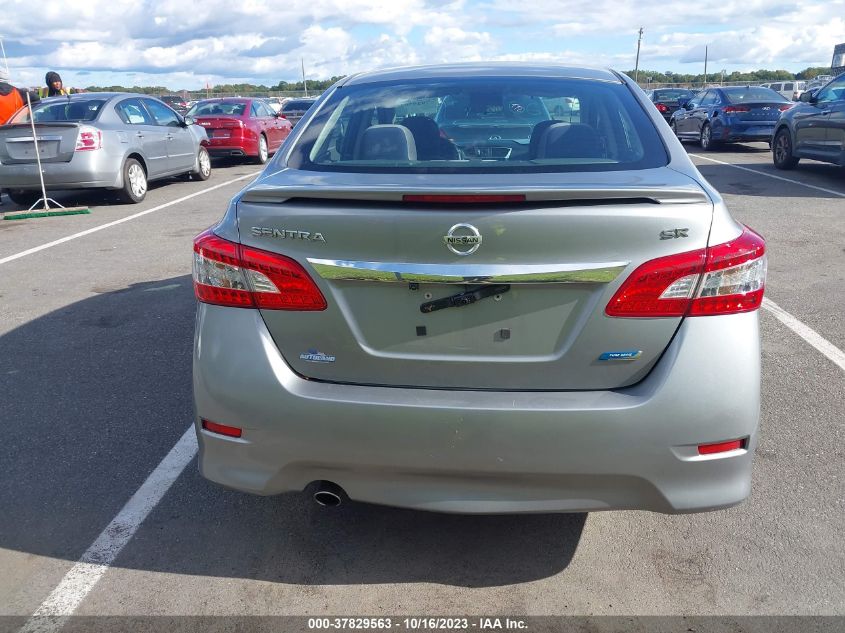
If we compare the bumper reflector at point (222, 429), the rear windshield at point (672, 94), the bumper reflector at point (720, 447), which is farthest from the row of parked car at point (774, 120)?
the bumper reflector at point (222, 429)

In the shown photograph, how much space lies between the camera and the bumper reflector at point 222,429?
254 cm

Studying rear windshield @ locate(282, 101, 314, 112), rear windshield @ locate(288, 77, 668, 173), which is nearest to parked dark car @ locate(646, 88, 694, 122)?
rear windshield @ locate(282, 101, 314, 112)

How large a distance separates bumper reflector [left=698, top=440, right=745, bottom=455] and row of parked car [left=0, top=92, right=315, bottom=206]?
895cm

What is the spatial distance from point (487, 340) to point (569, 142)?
3.25 ft

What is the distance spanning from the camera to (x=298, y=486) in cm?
258

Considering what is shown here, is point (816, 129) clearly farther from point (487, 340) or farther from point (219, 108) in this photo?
point (487, 340)

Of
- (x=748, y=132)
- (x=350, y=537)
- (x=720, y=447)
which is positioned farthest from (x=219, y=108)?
(x=720, y=447)

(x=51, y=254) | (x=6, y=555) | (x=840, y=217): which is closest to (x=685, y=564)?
(x=6, y=555)

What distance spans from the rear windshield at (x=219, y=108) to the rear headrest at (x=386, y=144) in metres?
14.4

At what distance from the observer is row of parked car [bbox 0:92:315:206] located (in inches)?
411

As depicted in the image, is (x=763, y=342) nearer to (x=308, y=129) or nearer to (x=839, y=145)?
(x=308, y=129)

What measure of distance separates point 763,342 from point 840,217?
5335 mm

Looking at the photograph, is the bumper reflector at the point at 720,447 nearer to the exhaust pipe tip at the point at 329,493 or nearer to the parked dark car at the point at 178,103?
the exhaust pipe tip at the point at 329,493

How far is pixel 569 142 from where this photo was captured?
9.64 feet
